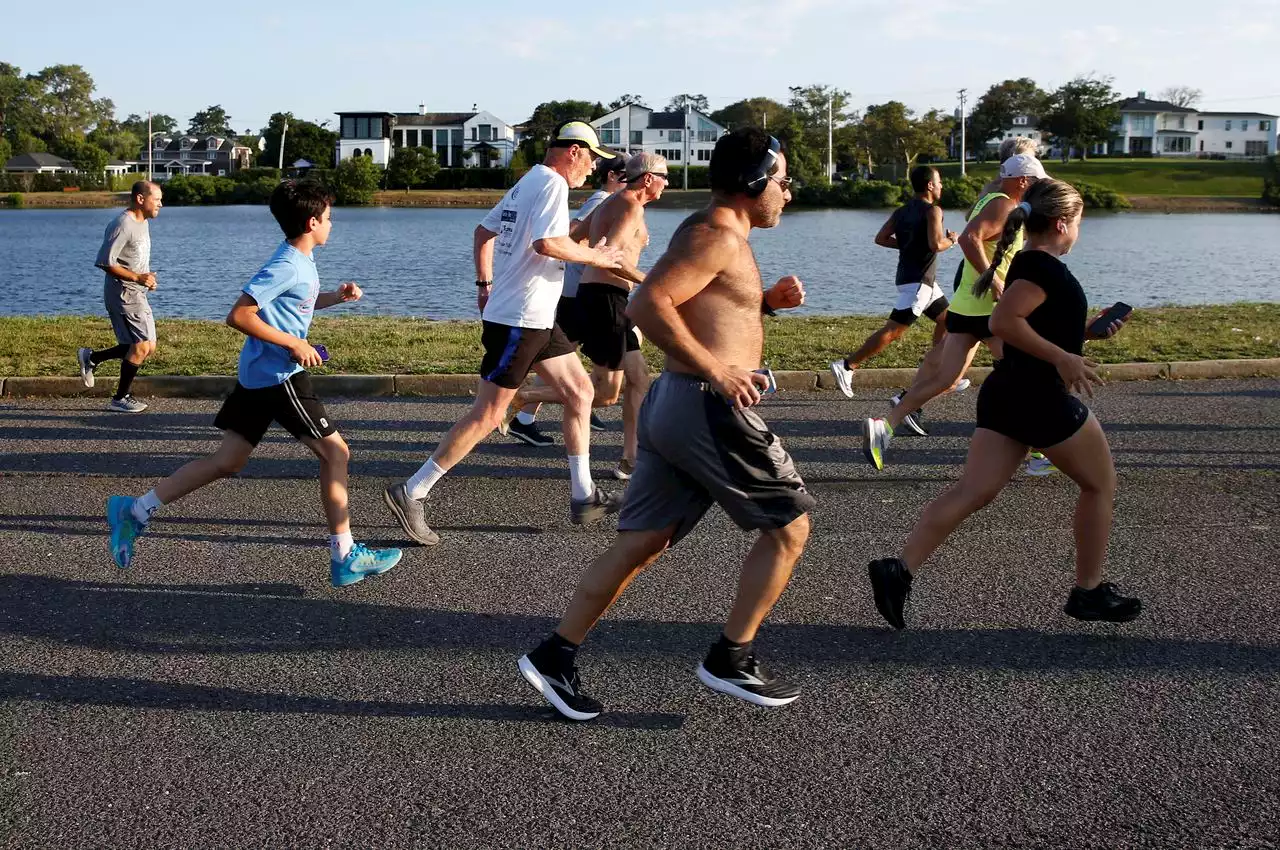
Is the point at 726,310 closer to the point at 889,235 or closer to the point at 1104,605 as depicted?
the point at 1104,605

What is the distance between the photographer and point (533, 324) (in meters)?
6.75

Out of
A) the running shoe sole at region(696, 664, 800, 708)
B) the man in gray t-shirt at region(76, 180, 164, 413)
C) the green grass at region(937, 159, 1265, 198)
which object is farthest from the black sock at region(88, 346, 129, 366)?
the green grass at region(937, 159, 1265, 198)

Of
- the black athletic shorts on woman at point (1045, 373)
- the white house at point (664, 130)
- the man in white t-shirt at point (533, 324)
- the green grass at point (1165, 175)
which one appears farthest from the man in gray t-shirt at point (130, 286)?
the white house at point (664, 130)

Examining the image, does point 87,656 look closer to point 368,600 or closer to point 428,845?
point 368,600

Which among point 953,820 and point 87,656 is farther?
point 87,656

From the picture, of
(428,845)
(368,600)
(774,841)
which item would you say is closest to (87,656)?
(368,600)

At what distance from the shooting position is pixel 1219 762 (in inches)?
156

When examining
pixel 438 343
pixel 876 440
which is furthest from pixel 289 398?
pixel 438 343

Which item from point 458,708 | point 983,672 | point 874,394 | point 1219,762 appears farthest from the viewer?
point 874,394

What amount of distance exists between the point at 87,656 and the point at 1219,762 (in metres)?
3.92

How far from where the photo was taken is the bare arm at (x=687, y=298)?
4059mm

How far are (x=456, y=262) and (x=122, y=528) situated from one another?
36870 millimetres

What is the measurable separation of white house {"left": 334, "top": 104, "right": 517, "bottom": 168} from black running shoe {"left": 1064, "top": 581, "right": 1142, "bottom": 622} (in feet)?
450

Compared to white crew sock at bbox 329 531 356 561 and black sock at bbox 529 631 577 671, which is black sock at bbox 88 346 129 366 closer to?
white crew sock at bbox 329 531 356 561
